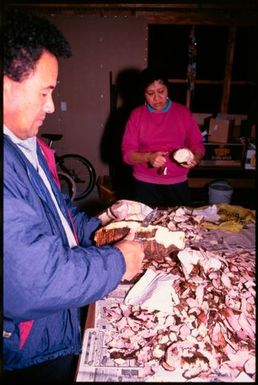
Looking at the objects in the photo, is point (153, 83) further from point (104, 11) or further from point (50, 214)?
point (104, 11)

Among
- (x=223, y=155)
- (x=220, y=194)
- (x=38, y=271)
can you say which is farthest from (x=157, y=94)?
(x=223, y=155)

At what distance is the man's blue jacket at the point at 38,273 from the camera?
130cm

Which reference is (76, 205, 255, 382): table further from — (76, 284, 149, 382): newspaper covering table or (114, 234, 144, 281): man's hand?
(114, 234, 144, 281): man's hand

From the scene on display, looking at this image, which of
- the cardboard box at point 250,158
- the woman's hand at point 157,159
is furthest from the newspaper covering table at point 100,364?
the cardboard box at point 250,158

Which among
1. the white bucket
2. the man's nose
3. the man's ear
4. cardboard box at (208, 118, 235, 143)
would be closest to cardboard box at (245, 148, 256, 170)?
cardboard box at (208, 118, 235, 143)

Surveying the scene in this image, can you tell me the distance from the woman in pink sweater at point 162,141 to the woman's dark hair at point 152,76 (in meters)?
0.06

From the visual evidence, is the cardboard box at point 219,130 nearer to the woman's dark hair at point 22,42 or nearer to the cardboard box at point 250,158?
the cardboard box at point 250,158

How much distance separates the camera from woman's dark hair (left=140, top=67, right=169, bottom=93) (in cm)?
371

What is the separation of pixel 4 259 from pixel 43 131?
7.07 m

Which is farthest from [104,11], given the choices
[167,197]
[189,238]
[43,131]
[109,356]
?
[109,356]

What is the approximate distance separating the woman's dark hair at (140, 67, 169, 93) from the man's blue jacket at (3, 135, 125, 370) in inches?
98.5

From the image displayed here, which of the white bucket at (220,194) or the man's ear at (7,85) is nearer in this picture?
the man's ear at (7,85)

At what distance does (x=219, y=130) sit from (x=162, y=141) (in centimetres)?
340

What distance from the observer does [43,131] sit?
26.0ft
